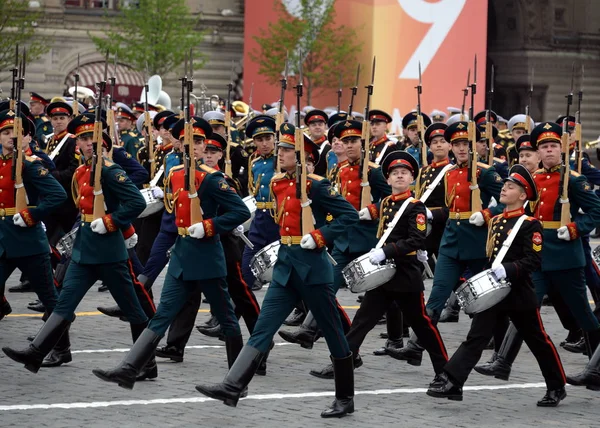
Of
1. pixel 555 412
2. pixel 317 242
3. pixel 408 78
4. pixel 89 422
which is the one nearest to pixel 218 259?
pixel 317 242

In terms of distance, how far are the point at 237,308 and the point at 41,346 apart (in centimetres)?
194

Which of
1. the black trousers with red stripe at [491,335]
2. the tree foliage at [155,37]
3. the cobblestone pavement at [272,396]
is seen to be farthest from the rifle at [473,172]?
the tree foliage at [155,37]

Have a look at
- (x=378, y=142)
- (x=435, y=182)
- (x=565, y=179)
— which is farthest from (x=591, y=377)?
(x=378, y=142)

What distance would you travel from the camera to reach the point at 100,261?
9.91m

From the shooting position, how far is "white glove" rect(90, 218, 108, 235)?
993cm

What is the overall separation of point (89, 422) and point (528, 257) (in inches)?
119

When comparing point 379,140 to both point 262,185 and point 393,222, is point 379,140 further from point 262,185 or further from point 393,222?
point 393,222

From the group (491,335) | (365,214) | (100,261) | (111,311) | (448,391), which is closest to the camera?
(448,391)

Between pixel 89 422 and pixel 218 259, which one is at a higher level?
pixel 218 259

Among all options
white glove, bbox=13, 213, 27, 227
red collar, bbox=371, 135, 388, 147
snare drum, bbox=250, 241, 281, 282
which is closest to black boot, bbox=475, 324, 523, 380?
snare drum, bbox=250, 241, 281, 282

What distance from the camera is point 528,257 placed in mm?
9359

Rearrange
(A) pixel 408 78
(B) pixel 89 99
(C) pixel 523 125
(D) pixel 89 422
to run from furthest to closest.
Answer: (A) pixel 408 78, (B) pixel 89 99, (C) pixel 523 125, (D) pixel 89 422

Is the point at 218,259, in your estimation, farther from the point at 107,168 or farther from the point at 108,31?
the point at 108,31

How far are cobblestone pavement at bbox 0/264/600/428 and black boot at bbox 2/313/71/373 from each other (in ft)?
0.57
